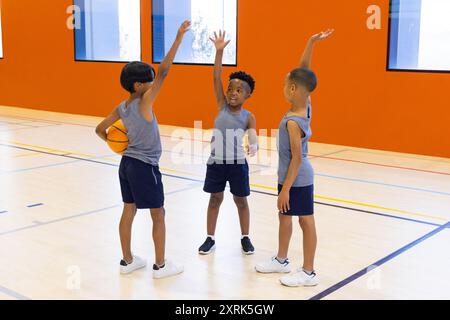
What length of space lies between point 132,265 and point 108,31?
7.04 meters

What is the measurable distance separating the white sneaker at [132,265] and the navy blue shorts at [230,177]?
0.57 meters

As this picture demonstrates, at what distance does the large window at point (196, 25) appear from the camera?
8352mm

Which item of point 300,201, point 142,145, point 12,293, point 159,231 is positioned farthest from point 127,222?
point 300,201

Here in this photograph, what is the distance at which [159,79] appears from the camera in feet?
9.96

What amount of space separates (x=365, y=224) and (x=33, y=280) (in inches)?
89.5

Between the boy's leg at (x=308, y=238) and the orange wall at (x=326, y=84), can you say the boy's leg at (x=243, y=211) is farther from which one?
the orange wall at (x=326, y=84)

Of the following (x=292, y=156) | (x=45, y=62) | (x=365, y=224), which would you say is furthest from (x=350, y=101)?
(x=45, y=62)

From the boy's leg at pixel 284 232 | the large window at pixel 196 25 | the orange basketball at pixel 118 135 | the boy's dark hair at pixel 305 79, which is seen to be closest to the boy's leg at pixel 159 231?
the orange basketball at pixel 118 135

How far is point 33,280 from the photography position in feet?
10.6

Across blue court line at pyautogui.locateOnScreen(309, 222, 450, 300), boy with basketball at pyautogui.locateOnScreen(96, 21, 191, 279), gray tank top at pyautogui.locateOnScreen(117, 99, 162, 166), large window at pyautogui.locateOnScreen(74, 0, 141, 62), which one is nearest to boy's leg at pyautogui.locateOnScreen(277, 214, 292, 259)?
blue court line at pyautogui.locateOnScreen(309, 222, 450, 300)

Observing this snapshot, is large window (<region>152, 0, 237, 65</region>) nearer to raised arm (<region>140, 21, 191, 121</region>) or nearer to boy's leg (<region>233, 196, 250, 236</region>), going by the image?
boy's leg (<region>233, 196, 250, 236</region>)

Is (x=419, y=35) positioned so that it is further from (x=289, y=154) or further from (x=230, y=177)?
(x=289, y=154)
